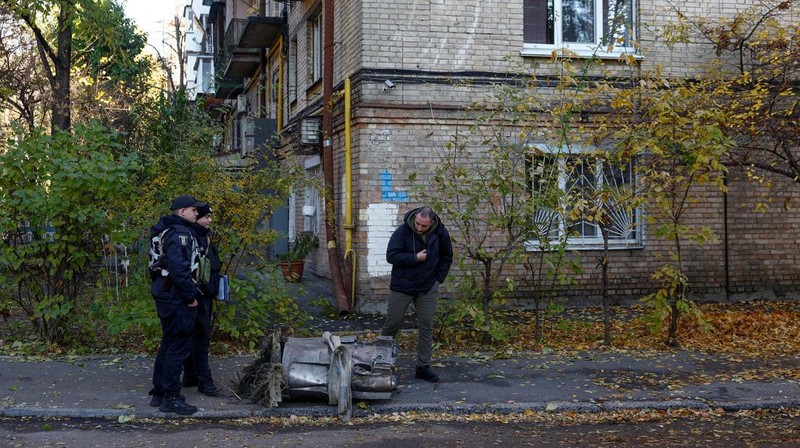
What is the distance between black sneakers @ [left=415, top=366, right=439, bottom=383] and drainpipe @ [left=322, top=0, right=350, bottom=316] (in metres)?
4.62

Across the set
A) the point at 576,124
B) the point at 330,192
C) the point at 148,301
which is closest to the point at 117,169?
the point at 148,301

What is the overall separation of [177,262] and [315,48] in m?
10.8

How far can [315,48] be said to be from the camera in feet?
56.5

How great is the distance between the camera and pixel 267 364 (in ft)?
24.7

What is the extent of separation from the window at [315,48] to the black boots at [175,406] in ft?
34.0

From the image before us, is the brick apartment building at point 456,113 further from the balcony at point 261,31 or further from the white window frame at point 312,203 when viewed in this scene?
the balcony at point 261,31

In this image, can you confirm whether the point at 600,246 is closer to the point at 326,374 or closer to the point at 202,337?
the point at 326,374

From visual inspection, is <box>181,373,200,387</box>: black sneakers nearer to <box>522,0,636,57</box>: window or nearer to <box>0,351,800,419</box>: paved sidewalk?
<box>0,351,800,419</box>: paved sidewalk

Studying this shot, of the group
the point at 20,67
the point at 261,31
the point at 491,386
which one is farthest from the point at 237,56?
the point at 491,386

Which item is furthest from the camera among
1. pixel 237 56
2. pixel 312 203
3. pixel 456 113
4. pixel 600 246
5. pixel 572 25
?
pixel 237 56

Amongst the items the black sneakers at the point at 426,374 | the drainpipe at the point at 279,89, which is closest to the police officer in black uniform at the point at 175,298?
the black sneakers at the point at 426,374

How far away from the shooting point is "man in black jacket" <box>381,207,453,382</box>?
8.24 metres

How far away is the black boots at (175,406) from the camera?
7070mm

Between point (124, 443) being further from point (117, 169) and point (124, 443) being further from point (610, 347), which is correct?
point (610, 347)
